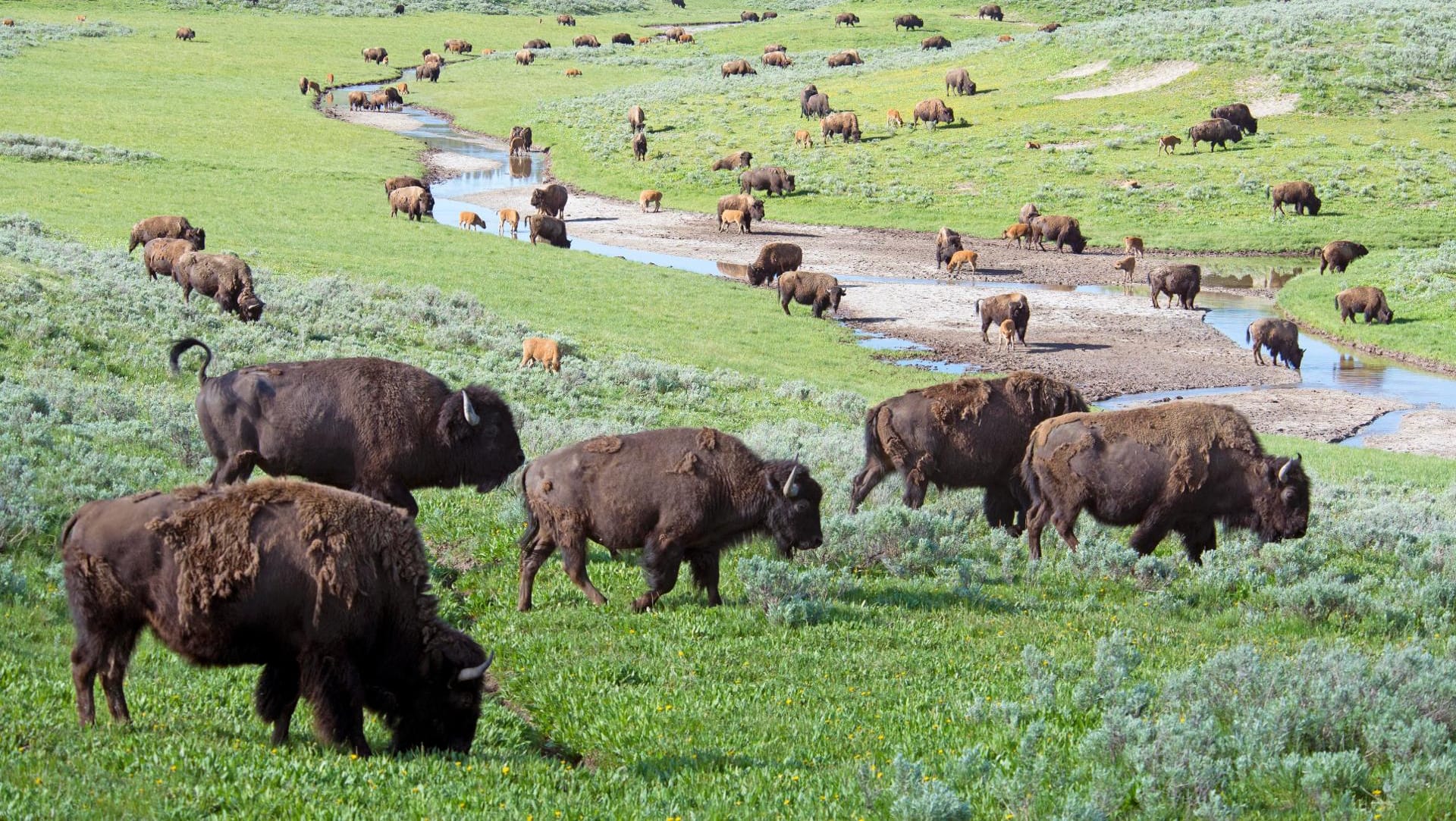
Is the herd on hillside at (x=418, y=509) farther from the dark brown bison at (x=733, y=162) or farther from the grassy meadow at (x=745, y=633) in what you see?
the dark brown bison at (x=733, y=162)

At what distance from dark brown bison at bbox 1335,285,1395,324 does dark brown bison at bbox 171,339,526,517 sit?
94.9 ft

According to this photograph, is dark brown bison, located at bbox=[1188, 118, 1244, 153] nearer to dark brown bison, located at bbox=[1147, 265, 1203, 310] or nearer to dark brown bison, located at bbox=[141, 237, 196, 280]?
dark brown bison, located at bbox=[1147, 265, 1203, 310]

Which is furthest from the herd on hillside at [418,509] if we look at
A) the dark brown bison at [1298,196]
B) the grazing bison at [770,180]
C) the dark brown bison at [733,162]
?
the dark brown bison at [733,162]

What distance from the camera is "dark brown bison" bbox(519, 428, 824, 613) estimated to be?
10.7m

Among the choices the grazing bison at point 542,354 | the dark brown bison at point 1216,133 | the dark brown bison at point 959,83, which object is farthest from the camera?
the dark brown bison at point 959,83

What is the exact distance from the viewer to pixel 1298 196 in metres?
46.3

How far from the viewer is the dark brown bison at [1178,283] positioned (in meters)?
36.8

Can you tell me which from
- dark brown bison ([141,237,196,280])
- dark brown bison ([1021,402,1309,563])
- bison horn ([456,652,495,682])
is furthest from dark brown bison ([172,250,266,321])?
bison horn ([456,652,495,682])

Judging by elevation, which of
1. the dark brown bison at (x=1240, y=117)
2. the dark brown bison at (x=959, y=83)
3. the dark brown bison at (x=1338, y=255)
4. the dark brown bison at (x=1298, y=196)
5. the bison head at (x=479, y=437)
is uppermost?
the dark brown bison at (x=959, y=83)

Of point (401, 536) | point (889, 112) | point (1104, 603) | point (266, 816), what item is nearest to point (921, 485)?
point (1104, 603)

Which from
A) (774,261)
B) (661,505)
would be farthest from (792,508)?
(774,261)

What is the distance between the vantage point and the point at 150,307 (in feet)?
72.6

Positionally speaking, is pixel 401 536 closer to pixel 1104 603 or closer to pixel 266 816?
pixel 266 816

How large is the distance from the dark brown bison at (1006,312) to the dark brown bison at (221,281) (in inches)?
641
